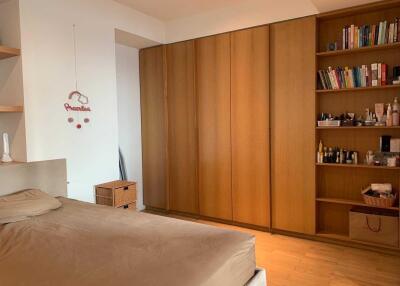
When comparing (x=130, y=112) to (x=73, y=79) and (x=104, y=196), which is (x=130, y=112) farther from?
(x=104, y=196)

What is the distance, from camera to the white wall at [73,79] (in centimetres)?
285

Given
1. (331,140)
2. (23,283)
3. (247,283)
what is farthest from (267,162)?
(23,283)

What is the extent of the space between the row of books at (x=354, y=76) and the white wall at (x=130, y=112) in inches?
98.9

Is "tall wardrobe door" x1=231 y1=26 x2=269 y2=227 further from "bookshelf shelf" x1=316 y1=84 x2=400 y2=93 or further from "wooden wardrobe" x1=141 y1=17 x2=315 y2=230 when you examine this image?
"bookshelf shelf" x1=316 y1=84 x2=400 y2=93

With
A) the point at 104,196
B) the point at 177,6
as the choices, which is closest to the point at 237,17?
the point at 177,6

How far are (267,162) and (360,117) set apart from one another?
107cm

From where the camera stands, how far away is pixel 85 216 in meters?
2.46

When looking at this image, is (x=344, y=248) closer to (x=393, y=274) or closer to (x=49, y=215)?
(x=393, y=274)

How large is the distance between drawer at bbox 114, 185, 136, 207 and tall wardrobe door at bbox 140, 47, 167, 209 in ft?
3.04

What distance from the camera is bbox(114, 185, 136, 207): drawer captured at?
3.31m

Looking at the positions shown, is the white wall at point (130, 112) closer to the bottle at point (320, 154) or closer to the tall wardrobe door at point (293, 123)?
the tall wardrobe door at point (293, 123)

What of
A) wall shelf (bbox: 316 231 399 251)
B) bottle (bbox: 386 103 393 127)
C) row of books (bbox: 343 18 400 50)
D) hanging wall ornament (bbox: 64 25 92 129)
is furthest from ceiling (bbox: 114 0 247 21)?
wall shelf (bbox: 316 231 399 251)

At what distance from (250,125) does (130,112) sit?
1795 millimetres

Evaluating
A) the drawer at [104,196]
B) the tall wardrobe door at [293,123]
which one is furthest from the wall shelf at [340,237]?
the drawer at [104,196]
